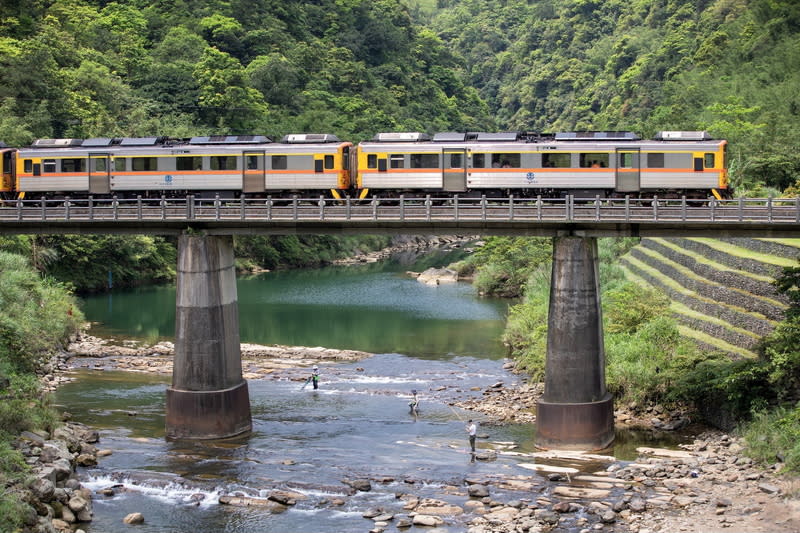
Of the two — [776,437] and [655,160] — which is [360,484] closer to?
[776,437]

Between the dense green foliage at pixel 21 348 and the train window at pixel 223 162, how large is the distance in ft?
31.9

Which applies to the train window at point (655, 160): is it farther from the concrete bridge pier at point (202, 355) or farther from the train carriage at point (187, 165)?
the concrete bridge pier at point (202, 355)

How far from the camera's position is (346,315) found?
63281 millimetres

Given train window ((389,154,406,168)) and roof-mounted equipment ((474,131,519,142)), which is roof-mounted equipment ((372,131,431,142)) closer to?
train window ((389,154,406,168))

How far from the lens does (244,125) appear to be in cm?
10731

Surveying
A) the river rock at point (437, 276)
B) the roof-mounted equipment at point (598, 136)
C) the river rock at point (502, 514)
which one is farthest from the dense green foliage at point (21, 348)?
the river rock at point (437, 276)

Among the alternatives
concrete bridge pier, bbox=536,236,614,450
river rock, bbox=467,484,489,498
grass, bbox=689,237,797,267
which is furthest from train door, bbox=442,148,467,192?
river rock, bbox=467,484,489,498

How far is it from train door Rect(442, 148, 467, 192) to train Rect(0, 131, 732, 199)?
0.04m

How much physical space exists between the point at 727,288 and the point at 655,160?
7.42 metres

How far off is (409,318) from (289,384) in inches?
749

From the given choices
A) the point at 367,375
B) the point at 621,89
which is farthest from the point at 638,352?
the point at 621,89

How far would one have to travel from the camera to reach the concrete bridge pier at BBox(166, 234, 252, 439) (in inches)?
1334

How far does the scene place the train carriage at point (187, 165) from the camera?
130ft

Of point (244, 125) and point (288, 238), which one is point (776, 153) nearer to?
point (288, 238)
